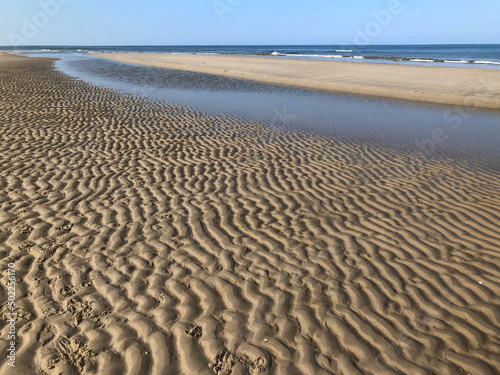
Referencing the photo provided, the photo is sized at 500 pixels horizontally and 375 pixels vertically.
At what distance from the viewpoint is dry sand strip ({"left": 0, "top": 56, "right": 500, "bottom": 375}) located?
10.9 ft

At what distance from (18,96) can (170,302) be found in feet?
56.9

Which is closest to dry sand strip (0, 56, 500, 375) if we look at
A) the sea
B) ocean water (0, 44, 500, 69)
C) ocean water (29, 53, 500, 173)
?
the sea

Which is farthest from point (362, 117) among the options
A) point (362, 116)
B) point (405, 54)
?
point (405, 54)

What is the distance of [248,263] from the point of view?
4.61m

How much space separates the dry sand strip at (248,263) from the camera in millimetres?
3311

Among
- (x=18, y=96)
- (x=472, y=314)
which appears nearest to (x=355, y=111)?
(x=472, y=314)

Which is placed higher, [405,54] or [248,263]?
[248,263]

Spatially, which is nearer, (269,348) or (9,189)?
(269,348)

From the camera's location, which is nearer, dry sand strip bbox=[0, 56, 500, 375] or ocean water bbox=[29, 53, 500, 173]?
dry sand strip bbox=[0, 56, 500, 375]

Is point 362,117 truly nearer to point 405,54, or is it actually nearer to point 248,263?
point 248,263

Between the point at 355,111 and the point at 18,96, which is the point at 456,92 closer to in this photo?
the point at 355,111

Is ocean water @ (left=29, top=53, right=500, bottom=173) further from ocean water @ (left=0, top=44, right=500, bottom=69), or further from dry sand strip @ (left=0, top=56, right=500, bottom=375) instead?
ocean water @ (left=0, top=44, right=500, bottom=69)

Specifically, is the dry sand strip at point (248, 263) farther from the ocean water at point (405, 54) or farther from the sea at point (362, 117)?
the ocean water at point (405, 54)

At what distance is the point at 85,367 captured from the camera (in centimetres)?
311
